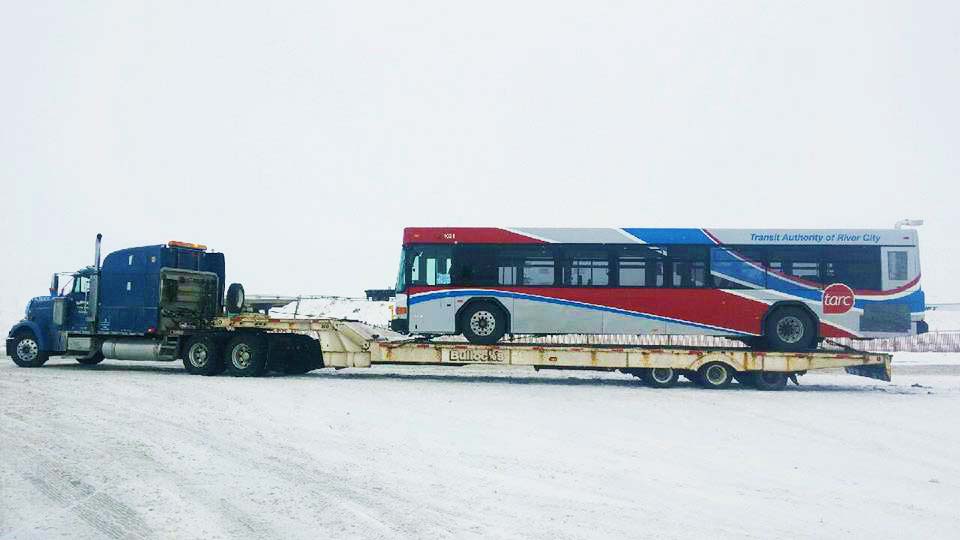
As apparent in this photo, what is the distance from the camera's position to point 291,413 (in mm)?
12633

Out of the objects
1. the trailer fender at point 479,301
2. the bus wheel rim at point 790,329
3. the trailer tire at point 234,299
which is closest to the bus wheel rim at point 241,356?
the trailer tire at point 234,299

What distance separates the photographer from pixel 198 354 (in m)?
18.6

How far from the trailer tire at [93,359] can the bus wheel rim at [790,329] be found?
684 inches

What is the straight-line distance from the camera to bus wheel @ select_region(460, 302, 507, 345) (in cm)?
1803

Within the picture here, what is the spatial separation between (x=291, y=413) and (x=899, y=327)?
13983 millimetres

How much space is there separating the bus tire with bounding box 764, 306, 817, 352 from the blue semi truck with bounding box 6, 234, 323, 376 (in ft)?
37.1

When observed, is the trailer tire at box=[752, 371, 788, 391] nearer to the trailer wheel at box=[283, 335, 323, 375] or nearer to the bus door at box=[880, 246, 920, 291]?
the bus door at box=[880, 246, 920, 291]

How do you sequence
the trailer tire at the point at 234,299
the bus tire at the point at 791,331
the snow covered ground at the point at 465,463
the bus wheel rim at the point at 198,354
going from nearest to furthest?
the snow covered ground at the point at 465,463 < the bus tire at the point at 791,331 < the bus wheel rim at the point at 198,354 < the trailer tire at the point at 234,299

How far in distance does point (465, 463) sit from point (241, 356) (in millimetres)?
10984

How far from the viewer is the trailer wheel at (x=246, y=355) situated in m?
18.3

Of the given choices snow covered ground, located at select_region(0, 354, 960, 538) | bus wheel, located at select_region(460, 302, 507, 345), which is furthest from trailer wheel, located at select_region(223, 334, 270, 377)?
bus wheel, located at select_region(460, 302, 507, 345)

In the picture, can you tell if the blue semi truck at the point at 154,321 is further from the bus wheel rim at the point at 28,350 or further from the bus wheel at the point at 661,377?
the bus wheel at the point at 661,377

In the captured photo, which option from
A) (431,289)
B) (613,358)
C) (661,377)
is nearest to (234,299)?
(431,289)

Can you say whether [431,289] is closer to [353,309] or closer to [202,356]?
[202,356]
